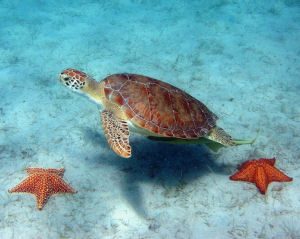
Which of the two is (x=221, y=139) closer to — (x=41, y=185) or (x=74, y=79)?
(x=74, y=79)

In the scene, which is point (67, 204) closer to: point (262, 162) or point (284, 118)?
point (262, 162)

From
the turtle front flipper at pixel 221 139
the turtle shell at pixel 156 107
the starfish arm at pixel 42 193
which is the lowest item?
the starfish arm at pixel 42 193

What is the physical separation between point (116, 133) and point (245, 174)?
1640 millimetres

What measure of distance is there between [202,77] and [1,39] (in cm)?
500

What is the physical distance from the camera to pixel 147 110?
138 inches

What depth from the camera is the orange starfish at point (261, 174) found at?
3.65 meters

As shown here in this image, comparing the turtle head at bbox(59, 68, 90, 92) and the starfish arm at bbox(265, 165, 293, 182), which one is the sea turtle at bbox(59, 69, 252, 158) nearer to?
the turtle head at bbox(59, 68, 90, 92)

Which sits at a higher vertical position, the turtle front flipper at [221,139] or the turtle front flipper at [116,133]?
the turtle front flipper at [116,133]

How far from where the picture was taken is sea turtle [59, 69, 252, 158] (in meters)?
A: 3.47

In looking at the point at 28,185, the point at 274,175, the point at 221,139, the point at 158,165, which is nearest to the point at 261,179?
the point at 274,175

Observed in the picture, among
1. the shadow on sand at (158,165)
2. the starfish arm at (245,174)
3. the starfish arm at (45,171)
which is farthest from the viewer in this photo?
the shadow on sand at (158,165)

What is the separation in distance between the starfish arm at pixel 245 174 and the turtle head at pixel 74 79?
2.14 meters

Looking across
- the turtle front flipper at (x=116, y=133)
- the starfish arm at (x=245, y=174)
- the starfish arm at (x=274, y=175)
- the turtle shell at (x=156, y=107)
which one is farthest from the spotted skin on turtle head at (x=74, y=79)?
the starfish arm at (x=274, y=175)

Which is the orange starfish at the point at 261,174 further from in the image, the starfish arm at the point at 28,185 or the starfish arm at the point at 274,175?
the starfish arm at the point at 28,185
